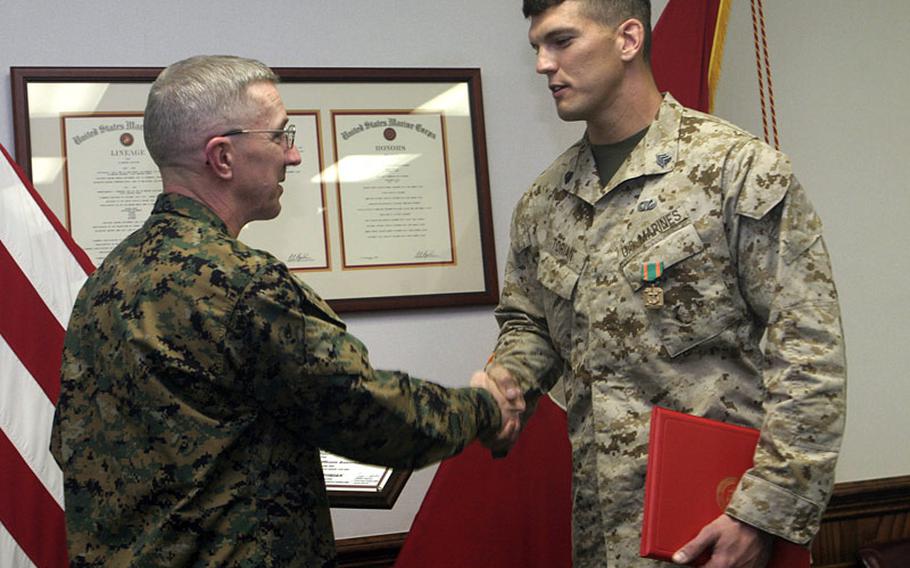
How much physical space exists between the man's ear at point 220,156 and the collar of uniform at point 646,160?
68 cm

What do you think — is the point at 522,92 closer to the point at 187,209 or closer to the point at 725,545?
the point at 187,209

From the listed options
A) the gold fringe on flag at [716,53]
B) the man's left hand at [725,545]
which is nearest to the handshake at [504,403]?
the man's left hand at [725,545]

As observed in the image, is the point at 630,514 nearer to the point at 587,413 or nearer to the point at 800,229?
the point at 587,413

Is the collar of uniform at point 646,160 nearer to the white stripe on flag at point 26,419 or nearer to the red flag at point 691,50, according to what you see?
the red flag at point 691,50

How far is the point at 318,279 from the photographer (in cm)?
270

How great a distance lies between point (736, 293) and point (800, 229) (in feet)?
0.52

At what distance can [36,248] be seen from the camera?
2.32 m

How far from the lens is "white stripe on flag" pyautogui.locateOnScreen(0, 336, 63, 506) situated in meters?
2.23

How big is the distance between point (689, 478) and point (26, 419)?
137 cm

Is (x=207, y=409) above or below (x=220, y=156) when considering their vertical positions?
below

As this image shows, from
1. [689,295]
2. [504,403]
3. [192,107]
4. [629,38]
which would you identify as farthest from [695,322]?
[192,107]

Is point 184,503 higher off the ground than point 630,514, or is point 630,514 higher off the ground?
point 184,503

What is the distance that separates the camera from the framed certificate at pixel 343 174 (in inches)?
101

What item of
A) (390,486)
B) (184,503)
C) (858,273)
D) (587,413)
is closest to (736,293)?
(587,413)
